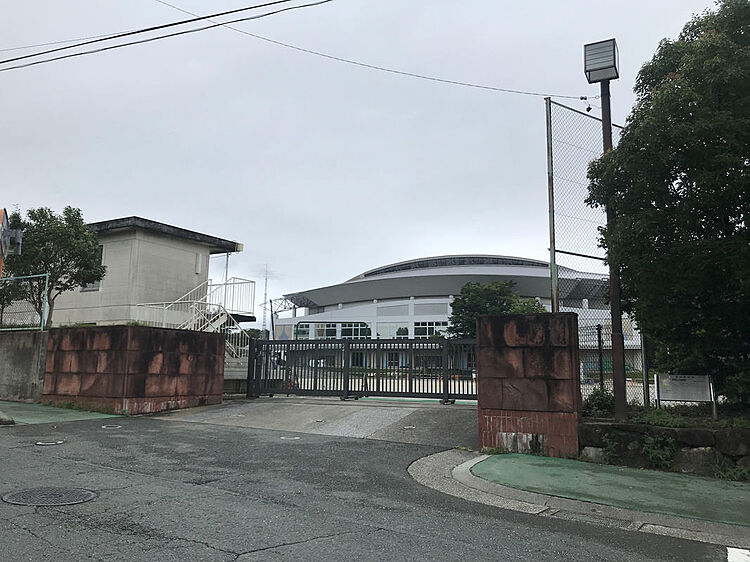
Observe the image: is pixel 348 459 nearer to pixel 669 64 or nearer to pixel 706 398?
pixel 706 398

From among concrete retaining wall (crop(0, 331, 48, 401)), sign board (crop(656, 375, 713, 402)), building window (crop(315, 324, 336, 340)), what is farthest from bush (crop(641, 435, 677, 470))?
building window (crop(315, 324, 336, 340))

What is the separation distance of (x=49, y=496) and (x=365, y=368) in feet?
31.9

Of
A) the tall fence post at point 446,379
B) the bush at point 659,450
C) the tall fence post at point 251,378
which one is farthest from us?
the tall fence post at point 251,378

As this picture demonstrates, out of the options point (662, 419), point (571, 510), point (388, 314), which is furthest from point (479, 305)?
point (571, 510)

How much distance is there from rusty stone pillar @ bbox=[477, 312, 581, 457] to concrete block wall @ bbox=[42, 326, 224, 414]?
8.05 m

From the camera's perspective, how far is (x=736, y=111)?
7.60 m

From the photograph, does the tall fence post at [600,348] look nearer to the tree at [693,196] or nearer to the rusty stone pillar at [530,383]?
the tree at [693,196]

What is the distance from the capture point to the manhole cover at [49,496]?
5266 mm

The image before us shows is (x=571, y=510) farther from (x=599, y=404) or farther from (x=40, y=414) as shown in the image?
(x=40, y=414)

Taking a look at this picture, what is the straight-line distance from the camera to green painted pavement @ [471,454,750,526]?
19.3ft

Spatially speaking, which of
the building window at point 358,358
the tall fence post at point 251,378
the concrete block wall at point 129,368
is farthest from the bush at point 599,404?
the tall fence post at point 251,378

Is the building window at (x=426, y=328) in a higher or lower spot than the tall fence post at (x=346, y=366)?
higher

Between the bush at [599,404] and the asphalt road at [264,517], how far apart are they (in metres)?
3.64

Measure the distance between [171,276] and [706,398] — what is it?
17617 mm
